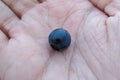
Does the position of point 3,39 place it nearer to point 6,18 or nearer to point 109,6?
point 6,18

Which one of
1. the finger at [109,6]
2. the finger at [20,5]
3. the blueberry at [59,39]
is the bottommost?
the finger at [109,6]

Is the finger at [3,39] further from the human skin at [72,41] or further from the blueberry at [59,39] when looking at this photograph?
the blueberry at [59,39]

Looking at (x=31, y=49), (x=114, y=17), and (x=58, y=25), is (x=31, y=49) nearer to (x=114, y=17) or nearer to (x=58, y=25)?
(x=58, y=25)

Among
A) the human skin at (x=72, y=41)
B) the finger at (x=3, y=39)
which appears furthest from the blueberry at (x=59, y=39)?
the finger at (x=3, y=39)

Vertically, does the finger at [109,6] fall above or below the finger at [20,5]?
below

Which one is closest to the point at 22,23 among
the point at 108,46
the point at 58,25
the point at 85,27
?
the point at 58,25

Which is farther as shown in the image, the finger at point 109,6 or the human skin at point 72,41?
the finger at point 109,6
